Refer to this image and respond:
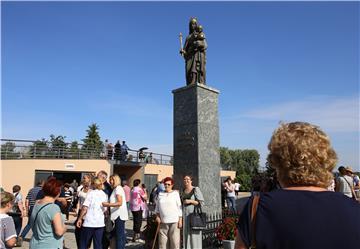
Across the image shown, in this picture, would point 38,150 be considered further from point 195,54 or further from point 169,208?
point 169,208

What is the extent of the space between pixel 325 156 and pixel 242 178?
134ft

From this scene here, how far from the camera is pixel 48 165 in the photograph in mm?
22500

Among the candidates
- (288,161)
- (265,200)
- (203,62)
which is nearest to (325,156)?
(288,161)

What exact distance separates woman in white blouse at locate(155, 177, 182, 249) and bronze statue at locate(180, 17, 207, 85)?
4.82m

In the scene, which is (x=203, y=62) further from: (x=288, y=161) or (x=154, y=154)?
(x=154, y=154)

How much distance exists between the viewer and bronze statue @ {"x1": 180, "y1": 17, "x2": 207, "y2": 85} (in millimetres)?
10742

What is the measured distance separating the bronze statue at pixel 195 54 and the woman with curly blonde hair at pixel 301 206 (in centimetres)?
872

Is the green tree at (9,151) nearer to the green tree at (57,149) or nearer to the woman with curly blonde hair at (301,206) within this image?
the green tree at (57,149)

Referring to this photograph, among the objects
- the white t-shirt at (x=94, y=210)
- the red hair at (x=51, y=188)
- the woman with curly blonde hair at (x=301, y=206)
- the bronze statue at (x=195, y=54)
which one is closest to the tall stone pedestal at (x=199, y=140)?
the bronze statue at (x=195, y=54)

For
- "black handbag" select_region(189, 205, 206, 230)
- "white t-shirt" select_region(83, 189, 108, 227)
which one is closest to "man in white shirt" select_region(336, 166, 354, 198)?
Answer: "black handbag" select_region(189, 205, 206, 230)

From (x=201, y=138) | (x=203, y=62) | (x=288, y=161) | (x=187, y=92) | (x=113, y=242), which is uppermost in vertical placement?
(x=203, y=62)

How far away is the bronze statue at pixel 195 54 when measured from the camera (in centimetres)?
1074

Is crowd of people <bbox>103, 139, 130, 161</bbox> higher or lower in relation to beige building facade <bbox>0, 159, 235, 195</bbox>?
higher

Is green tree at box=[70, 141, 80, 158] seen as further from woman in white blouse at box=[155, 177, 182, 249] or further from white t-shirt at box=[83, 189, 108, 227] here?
woman in white blouse at box=[155, 177, 182, 249]
